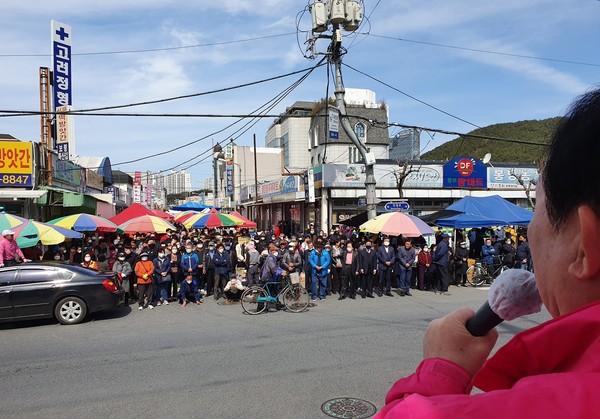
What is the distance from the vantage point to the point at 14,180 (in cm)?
1625

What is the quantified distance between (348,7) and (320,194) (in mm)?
12282

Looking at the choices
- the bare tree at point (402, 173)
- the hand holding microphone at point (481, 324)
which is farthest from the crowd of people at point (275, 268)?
the hand holding microphone at point (481, 324)

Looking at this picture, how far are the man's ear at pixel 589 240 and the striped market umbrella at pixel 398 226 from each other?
1251 centimetres

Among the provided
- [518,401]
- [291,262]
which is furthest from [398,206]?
[518,401]

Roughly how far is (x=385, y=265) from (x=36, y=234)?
33.5ft

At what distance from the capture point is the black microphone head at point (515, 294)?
3.25 feet

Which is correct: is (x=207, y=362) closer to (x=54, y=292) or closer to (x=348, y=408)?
(x=348, y=408)

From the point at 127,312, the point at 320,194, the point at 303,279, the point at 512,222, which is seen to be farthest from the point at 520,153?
the point at 127,312

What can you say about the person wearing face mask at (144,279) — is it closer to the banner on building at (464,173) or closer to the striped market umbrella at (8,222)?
the striped market umbrella at (8,222)

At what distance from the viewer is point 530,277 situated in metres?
1.02

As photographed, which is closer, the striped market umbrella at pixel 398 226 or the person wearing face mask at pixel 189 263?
the person wearing face mask at pixel 189 263

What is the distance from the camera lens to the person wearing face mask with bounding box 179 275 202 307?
11.7 metres

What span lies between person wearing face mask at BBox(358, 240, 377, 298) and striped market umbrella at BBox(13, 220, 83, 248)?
28.7 ft

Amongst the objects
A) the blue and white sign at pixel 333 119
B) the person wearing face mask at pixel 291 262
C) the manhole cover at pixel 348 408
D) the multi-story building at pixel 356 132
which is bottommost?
the manhole cover at pixel 348 408
